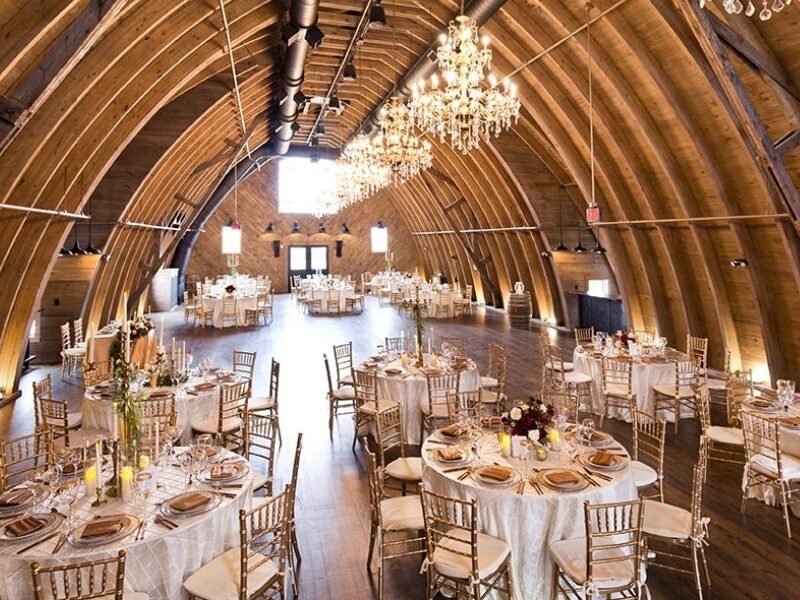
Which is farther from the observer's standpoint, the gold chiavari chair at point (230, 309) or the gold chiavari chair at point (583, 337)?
the gold chiavari chair at point (230, 309)

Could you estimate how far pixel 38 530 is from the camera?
310 cm

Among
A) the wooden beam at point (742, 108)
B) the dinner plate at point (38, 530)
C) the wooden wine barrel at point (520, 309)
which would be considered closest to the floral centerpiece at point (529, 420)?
the dinner plate at point (38, 530)

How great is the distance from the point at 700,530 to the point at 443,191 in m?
17.2

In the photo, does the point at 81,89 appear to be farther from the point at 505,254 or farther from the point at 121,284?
the point at 505,254

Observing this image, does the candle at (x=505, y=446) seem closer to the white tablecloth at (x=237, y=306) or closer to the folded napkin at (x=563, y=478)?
the folded napkin at (x=563, y=478)

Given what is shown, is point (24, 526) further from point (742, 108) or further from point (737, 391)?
point (742, 108)

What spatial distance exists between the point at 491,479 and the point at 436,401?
303 cm

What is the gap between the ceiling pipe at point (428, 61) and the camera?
7.50 metres

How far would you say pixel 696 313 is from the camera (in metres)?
9.75

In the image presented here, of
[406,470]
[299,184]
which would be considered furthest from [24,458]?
[299,184]

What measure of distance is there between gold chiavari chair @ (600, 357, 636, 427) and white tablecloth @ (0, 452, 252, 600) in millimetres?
5452

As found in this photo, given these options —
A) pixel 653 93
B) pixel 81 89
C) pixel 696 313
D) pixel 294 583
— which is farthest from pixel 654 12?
pixel 294 583

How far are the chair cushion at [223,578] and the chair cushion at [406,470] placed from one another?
4.87 feet

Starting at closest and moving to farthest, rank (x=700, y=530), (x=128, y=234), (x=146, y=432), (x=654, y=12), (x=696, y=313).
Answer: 1. (x=700, y=530)
2. (x=146, y=432)
3. (x=654, y=12)
4. (x=696, y=313)
5. (x=128, y=234)
